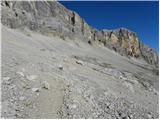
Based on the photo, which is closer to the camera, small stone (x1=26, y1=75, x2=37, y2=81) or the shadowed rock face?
small stone (x1=26, y1=75, x2=37, y2=81)

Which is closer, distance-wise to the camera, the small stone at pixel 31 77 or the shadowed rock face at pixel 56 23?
the small stone at pixel 31 77

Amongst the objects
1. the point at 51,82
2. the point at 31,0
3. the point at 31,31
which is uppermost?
the point at 31,0

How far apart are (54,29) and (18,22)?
40.3ft

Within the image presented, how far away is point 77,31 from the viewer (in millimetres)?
70062

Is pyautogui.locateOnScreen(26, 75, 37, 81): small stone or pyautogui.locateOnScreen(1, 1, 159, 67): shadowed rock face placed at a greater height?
pyautogui.locateOnScreen(1, 1, 159, 67): shadowed rock face

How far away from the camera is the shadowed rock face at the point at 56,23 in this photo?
4756cm

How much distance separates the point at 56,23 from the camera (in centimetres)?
6116

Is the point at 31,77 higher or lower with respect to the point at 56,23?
lower

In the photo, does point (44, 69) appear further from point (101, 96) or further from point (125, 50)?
point (125, 50)

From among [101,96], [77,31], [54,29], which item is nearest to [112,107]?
[101,96]

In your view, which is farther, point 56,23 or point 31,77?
point 56,23

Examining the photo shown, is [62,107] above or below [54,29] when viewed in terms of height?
below

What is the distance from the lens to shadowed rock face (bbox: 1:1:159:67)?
47562mm

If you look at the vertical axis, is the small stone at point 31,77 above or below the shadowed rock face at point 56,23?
below
